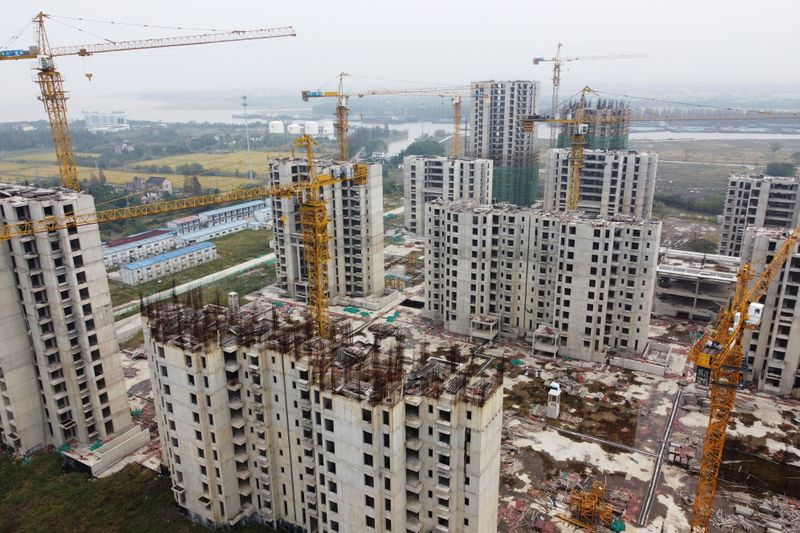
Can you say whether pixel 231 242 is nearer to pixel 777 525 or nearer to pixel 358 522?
pixel 358 522

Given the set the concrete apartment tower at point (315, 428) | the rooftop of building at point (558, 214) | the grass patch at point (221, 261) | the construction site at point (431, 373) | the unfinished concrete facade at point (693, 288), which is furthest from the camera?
the grass patch at point (221, 261)

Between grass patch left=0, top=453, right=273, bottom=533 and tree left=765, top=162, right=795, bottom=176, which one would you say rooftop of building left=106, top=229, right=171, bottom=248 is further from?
tree left=765, top=162, right=795, bottom=176

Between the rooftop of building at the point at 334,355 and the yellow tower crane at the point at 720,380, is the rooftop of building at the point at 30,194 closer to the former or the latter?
the rooftop of building at the point at 334,355

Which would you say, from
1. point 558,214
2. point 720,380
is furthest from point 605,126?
point 720,380

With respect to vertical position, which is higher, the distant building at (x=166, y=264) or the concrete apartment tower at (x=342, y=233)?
the concrete apartment tower at (x=342, y=233)

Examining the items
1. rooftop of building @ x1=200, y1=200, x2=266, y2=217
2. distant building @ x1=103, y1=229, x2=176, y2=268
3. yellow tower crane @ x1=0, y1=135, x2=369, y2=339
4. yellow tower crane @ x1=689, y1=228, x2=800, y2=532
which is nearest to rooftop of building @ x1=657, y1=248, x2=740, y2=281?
yellow tower crane @ x1=689, y1=228, x2=800, y2=532

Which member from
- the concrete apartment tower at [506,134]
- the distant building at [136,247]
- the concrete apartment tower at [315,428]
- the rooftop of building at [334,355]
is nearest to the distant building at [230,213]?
the distant building at [136,247]
